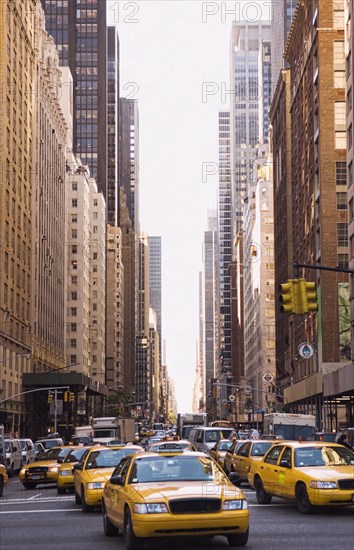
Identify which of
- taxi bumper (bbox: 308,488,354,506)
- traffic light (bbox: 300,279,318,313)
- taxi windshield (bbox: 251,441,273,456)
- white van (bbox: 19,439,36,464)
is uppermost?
traffic light (bbox: 300,279,318,313)

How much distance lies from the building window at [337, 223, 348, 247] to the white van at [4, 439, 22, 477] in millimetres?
43198

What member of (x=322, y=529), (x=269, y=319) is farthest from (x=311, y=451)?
(x=269, y=319)

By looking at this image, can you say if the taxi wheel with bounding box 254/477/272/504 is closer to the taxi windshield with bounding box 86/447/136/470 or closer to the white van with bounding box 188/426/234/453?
the taxi windshield with bounding box 86/447/136/470

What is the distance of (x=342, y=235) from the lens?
82500mm

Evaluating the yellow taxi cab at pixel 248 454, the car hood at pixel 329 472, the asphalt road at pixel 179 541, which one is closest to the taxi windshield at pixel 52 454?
the yellow taxi cab at pixel 248 454

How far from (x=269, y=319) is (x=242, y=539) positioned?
137724 millimetres

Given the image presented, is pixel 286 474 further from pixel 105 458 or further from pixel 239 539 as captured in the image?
pixel 239 539

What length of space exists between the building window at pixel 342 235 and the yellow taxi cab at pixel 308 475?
6068 centimetres

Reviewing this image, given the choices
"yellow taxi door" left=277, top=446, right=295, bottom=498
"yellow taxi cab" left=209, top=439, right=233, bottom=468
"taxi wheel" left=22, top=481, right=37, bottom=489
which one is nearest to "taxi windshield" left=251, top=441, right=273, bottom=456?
"yellow taxi cab" left=209, top=439, right=233, bottom=468

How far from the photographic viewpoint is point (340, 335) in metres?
79.8

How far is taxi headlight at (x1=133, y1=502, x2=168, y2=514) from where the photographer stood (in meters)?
13.4

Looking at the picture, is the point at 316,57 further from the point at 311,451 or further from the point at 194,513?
the point at 194,513

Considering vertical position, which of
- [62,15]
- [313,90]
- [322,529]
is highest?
[62,15]

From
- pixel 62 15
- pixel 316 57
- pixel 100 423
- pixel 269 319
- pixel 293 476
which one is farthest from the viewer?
pixel 62 15
